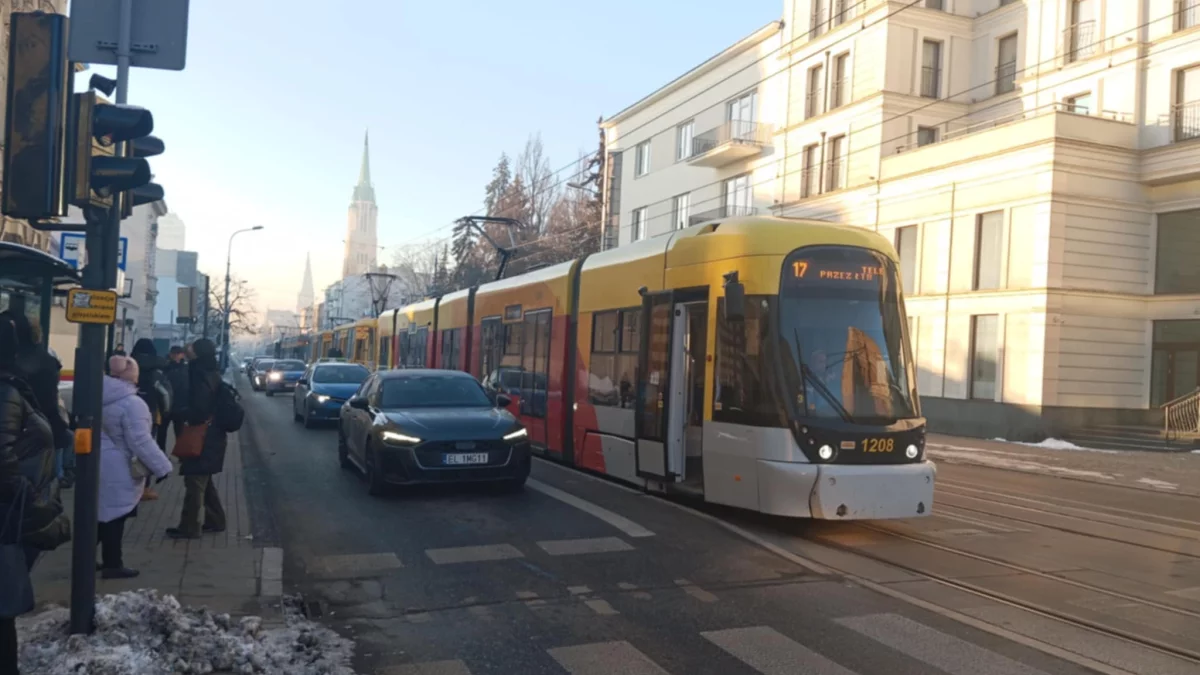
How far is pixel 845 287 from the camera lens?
988 cm

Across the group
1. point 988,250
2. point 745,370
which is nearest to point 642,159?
point 988,250

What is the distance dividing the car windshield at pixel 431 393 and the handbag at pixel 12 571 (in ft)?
26.3

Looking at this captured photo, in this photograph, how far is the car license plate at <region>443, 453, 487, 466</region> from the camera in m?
11.3

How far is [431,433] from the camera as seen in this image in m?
11.3

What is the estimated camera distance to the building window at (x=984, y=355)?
29312 millimetres

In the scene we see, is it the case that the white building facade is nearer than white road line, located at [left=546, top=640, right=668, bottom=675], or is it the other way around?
white road line, located at [left=546, top=640, right=668, bottom=675]

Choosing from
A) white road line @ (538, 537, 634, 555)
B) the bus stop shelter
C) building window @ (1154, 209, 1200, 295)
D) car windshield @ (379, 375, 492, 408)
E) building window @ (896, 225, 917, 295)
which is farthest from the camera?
building window @ (896, 225, 917, 295)

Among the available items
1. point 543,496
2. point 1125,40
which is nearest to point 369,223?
point 1125,40

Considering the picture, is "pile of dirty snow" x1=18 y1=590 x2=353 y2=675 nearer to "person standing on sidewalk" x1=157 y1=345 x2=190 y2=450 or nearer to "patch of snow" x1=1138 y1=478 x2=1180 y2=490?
"person standing on sidewalk" x1=157 y1=345 x2=190 y2=450

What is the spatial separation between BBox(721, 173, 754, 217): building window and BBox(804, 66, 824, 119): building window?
4.39 m

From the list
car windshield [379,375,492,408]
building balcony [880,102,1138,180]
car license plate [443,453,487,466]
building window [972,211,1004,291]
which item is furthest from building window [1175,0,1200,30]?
car license plate [443,453,487,466]

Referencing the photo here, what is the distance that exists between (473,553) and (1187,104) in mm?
26632

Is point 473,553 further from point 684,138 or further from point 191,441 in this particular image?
point 684,138

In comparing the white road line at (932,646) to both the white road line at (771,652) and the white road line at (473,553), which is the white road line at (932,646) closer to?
the white road line at (771,652)
